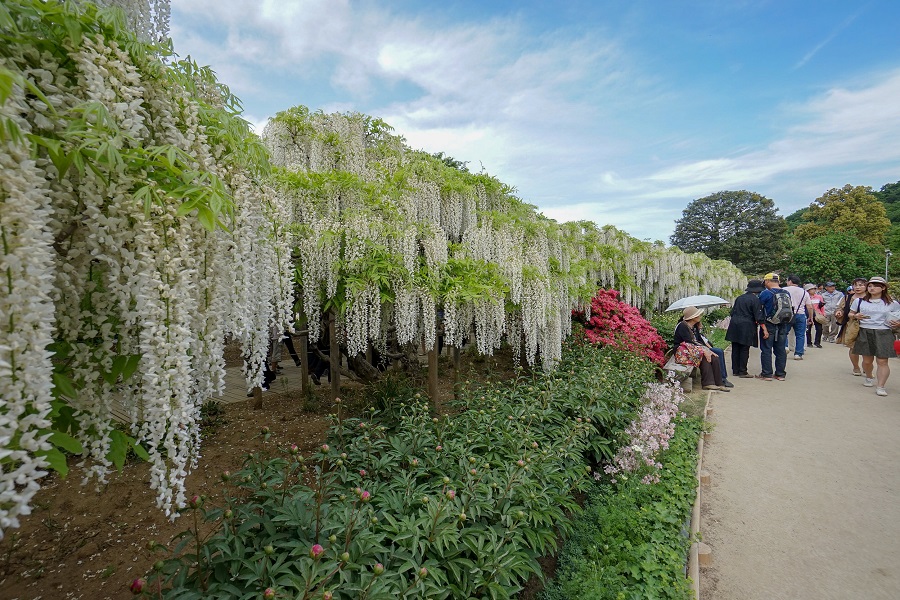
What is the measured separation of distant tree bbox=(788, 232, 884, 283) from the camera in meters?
28.9

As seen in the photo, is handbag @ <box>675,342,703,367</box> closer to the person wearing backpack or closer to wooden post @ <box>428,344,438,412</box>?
the person wearing backpack

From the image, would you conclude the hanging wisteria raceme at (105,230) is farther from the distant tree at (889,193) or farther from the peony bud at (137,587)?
the distant tree at (889,193)

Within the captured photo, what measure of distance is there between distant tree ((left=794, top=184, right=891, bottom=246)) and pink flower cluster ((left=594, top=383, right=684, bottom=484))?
140 ft

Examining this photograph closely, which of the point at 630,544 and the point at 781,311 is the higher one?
the point at 781,311

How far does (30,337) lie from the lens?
1.17 metres

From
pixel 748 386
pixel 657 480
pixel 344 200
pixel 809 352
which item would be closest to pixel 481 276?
pixel 344 200

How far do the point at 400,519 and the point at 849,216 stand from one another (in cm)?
5057

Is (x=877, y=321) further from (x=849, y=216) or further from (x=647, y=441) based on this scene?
(x=849, y=216)

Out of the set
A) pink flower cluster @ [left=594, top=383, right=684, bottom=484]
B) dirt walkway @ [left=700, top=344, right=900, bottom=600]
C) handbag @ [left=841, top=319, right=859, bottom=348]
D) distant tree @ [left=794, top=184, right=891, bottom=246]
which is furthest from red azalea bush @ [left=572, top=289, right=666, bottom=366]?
distant tree @ [left=794, top=184, right=891, bottom=246]

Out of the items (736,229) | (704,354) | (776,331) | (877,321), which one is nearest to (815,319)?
(776,331)

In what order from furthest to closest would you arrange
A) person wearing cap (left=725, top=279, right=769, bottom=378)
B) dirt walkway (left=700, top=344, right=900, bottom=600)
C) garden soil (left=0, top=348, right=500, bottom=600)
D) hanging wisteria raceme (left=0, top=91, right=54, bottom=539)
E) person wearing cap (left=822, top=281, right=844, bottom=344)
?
person wearing cap (left=822, top=281, right=844, bottom=344), person wearing cap (left=725, top=279, right=769, bottom=378), dirt walkway (left=700, top=344, right=900, bottom=600), garden soil (left=0, top=348, right=500, bottom=600), hanging wisteria raceme (left=0, top=91, right=54, bottom=539)

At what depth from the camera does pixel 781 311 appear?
7.73m

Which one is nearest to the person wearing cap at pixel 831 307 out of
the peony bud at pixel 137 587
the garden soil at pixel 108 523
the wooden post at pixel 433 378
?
the wooden post at pixel 433 378

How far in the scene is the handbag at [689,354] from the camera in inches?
282
